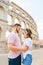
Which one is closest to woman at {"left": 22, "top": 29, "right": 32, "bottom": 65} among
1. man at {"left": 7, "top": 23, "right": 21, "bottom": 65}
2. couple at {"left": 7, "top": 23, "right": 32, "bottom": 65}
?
couple at {"left": 7, "top": 23, "right": 32, "bottom": 65}

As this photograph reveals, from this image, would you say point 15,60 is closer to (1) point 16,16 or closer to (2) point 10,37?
(2) point 10,37

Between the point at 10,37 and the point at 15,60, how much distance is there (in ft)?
1.28

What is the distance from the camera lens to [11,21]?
24.0 metres

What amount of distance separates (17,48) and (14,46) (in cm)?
5

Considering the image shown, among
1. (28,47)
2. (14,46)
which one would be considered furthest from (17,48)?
(28,47)

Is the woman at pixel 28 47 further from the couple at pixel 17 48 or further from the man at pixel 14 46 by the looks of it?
the man at pixel 14 46

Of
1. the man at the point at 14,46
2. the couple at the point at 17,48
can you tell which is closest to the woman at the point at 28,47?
the couple at the point at 17,48

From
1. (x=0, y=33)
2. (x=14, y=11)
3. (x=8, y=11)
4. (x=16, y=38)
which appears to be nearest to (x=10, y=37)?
(x=16, y=38)

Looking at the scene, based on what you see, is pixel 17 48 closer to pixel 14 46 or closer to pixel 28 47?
pixel 14 46

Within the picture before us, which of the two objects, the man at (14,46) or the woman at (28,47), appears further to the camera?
the woman at (28,47)

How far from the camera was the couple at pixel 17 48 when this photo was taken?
3092mm

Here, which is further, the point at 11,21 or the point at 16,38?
the point at 11,21

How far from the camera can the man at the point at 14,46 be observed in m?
3.08

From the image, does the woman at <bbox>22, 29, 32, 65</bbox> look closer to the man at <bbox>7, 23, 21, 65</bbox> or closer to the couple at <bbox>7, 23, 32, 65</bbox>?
the couple at <bbox>7, 23, 32, 65</bbox>
